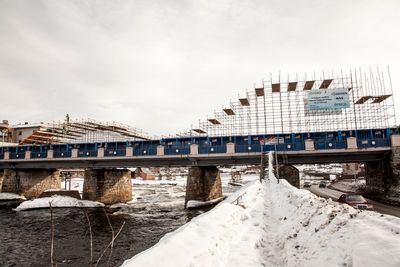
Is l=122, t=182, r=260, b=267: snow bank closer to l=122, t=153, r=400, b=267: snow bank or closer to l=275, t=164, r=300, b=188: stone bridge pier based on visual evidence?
l=122, t=153, r=400, b=267: snow bank

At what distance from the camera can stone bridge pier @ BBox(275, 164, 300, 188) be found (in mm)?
26547

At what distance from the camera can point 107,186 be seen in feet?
127

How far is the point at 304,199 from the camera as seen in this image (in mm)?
→ 9477

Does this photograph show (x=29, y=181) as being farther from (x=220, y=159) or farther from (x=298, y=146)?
(x=298, y=146)

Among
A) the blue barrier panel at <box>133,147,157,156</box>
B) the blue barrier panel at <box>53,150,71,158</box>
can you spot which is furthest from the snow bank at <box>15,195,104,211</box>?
the blue barrier panel at <box>133,147,157,156</box>

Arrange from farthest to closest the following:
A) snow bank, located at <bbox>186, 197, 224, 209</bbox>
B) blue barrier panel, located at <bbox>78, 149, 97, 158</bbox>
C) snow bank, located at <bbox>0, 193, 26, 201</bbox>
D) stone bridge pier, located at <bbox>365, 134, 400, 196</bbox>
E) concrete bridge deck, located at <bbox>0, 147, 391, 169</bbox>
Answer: snow bank, located at <bbox>0, 193, 26, 201</bbox> → blue barrier panel, located at <bbox>78, 149, 97, 158</bbox> → snow bank, located at <bbox>186, 197, 224, 209</bbox> → concrete bridge deck, located at <bbox>0, 147, 391, 169</bbox> → stone bridge pier, located at <bbox>365, 134, 400, 196</bbox>

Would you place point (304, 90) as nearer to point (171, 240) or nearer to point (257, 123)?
point (257, 123)

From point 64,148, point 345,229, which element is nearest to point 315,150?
point 345,229

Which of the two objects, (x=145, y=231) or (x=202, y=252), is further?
(x=145, y=231)

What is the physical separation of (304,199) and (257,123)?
34.0 meters

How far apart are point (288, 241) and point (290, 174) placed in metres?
21.9

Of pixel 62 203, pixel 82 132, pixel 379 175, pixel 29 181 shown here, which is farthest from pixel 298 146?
pixel 82 132

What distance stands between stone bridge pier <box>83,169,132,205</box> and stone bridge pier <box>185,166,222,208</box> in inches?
517

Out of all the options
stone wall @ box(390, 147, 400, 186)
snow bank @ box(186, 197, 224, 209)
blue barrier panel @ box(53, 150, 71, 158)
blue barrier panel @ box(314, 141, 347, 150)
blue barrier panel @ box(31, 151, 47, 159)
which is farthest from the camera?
blue barrier panel @ box(31, 151, 47, 159)
